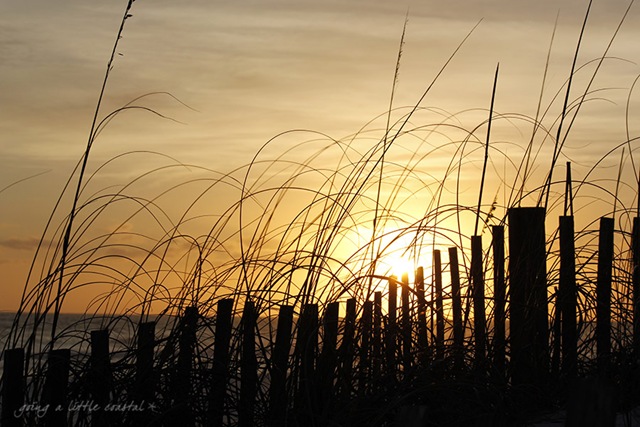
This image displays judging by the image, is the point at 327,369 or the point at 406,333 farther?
the point at 406,333

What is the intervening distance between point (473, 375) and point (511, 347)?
29 cm

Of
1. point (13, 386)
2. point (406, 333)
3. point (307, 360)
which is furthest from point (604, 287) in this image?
point (13, 386)

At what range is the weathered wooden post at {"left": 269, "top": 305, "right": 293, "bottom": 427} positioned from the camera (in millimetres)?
2400

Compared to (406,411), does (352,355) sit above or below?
above

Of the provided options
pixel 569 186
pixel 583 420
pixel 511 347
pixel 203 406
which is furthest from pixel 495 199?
pixel 583 420

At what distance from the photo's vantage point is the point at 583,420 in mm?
1479

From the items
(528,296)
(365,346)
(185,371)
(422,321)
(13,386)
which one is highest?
(528,296)

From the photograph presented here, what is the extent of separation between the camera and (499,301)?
2637 millimetres

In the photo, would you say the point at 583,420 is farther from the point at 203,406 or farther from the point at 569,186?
the point at 569,186

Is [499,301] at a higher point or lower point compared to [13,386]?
higher

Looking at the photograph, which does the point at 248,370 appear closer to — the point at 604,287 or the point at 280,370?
the point at 280,370

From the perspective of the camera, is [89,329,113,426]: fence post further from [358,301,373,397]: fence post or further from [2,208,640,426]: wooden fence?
[358,301,373,397]: fence post

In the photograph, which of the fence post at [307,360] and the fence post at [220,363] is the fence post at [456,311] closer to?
the fence post at [307,360]

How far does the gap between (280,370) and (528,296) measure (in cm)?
92
